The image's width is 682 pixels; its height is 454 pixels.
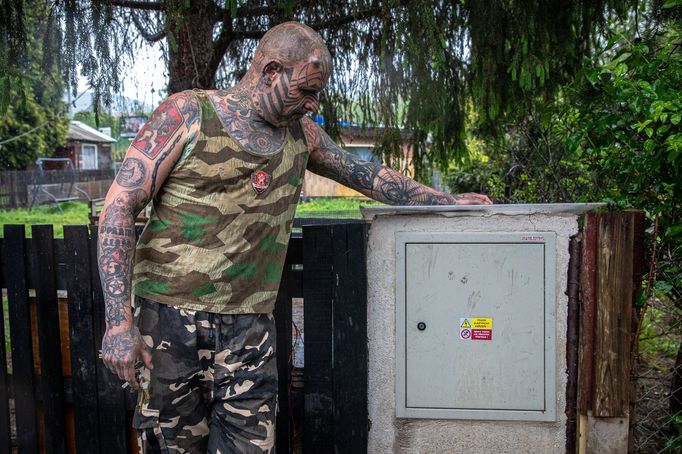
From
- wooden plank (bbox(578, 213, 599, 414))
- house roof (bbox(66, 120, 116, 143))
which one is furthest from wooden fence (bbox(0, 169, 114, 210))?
wooden plank (bbox(578, 213, 599, 414))

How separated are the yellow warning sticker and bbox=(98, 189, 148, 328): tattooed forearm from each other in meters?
1.56

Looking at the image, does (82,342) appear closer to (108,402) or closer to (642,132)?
(108,402)

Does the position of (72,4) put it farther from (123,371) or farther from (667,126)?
(667,126)

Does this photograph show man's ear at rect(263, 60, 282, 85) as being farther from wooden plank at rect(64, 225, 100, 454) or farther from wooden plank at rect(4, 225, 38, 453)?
wooden plank at rect(4, 225, 38, 453)

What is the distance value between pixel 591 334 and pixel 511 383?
43 cm

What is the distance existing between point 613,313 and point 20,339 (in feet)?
9.75

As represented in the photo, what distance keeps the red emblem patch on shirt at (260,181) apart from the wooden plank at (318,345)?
57cm

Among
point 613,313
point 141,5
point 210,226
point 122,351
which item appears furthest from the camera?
point 141,5

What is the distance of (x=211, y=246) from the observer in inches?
96.6

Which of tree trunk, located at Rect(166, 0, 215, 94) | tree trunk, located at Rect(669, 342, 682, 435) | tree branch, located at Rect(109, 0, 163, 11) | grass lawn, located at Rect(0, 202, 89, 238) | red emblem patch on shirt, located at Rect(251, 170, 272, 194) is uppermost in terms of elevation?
tree branch, located at Rect(109, 0, 163, 11)

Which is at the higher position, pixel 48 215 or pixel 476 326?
pixel 476 326

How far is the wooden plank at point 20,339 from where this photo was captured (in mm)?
3277

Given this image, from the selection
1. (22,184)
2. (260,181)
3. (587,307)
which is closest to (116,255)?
(260,181)

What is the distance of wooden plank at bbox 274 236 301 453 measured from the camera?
3.07 m
